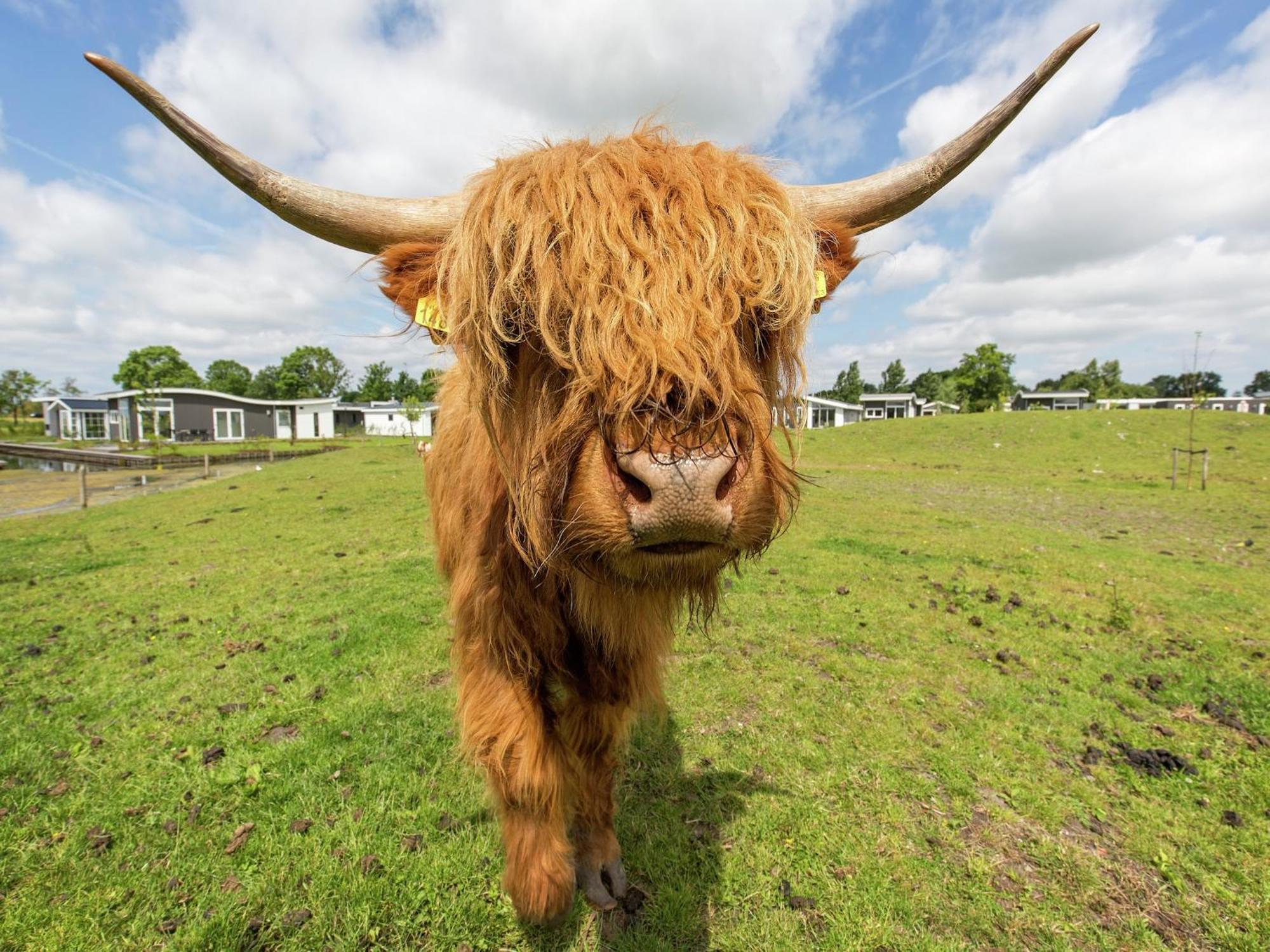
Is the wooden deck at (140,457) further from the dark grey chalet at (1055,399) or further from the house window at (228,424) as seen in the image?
the dark grey chalet at (1055,399)

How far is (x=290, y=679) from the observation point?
5.00 m

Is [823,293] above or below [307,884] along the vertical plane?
above

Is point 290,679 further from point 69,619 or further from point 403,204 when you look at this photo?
point 403,204

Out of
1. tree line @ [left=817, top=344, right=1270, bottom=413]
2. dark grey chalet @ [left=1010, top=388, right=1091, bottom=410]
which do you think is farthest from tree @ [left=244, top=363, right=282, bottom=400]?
dark grey chalet @ [left=1010, top=388, right=1091, bottom=410]

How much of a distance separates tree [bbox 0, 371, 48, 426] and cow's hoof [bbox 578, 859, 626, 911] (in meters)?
111

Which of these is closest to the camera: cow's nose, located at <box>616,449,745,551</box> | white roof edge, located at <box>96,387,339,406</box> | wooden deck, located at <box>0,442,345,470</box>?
cow's nose, located at <box>616,449,745,551</box>

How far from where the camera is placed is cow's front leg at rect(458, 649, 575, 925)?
2.47 metres

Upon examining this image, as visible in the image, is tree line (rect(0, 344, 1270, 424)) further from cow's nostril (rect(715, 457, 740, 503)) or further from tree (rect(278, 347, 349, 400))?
cow's nostril (rect(715, 457, 740, 503))

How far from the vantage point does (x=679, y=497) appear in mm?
1430

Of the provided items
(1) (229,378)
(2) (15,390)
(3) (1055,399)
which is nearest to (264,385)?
Answer: (1) (229,378)

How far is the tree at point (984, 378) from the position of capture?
63125 millimetres

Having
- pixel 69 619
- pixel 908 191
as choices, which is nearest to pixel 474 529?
pixel 908 191

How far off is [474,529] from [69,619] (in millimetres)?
7026

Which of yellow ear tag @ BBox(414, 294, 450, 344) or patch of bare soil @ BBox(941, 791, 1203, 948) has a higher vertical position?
yellow ear tag @ BBox(414, 294, 450, 344)
